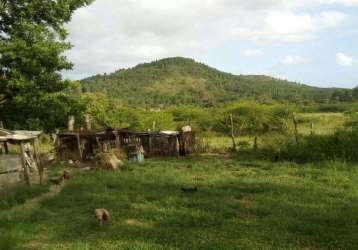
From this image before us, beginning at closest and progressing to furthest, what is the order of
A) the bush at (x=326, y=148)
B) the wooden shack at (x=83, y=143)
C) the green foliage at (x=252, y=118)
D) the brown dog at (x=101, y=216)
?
1. the brown dog at (x=101, y=216)
2. the bush at (x=326, y=148)
3. the wooden shack at (x=83, y=143)
4. the green foliage at (x=252, y=118)

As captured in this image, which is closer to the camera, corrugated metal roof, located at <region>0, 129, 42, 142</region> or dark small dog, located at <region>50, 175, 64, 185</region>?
corrugated metal roof, located at <region>0, 129, 42, 142</region>

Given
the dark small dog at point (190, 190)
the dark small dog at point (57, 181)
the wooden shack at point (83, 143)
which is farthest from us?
the wooden shack at point (83, 143)

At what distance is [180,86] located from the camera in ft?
415

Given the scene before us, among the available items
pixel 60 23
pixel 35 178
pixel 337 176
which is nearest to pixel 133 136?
pixel 60 23

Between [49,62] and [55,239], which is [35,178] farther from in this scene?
[55,239]

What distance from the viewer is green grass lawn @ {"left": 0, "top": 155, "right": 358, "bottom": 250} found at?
24.4 feet

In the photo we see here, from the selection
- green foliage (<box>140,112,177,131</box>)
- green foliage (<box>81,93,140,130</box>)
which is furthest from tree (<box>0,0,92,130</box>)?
green foliage (<box>140,112,177,131</box>)

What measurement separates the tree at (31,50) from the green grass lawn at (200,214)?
742cm

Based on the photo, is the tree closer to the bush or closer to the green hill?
the bush

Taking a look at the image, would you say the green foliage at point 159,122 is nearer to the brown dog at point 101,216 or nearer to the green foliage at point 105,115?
the green foliage at point 105,115

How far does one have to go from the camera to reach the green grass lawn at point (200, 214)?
7.45 m

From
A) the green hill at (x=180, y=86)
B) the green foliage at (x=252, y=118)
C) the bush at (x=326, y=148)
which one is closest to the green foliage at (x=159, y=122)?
the green foliage at (x=252, y=118)

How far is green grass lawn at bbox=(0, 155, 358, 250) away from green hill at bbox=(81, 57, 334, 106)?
88865mm

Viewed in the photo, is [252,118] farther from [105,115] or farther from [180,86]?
[180,86]
